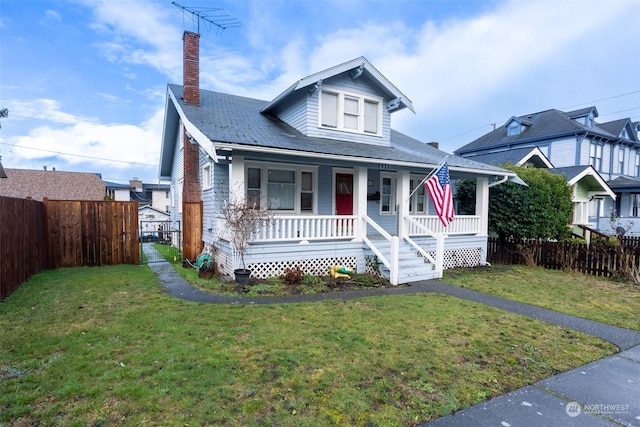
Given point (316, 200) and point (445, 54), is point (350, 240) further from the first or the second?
point (445, 54)

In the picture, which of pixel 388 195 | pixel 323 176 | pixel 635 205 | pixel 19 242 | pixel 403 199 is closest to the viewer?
pixel 19 242

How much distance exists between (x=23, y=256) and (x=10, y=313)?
9.84 ft

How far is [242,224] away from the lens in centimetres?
865

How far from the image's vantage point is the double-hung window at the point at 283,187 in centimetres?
1082

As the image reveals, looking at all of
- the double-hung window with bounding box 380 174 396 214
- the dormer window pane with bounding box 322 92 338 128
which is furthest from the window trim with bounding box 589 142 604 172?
the dormer window pane with bounding box 322 92 338 128

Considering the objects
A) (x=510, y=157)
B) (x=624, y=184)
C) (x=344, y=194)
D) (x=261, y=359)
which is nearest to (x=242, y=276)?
(x=261, y=359)

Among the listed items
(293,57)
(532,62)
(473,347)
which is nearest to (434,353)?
(473,347)

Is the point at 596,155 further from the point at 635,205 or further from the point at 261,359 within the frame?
the point at 261,359

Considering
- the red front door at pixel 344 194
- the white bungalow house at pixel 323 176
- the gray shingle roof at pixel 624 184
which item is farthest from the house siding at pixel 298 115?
the gray shingle roof at pixel 624 184

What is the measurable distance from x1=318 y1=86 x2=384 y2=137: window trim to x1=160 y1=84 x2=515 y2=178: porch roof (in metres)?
0.62

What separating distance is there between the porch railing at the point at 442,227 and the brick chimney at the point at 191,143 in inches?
325

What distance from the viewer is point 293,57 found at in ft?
59.4

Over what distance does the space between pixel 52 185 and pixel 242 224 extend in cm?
3635

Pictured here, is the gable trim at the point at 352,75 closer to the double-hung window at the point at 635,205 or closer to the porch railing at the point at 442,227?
the porch railing at the point at 442,227
